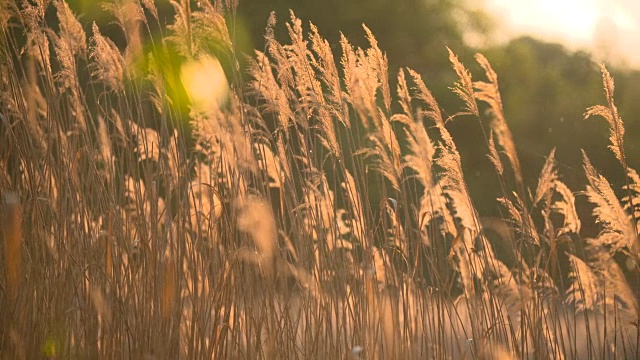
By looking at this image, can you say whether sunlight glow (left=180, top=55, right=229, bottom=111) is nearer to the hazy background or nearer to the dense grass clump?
the dense grass clump

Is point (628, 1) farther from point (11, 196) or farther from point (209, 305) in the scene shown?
point (11, 196)

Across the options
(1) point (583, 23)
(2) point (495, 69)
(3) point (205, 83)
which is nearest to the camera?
(3) point (205, 83)

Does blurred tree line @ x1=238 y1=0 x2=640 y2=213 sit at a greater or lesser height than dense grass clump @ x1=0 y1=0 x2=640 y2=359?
greater

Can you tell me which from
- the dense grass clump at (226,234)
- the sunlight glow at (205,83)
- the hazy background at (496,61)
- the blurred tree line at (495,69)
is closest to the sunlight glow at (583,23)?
the hazy background at (496,61)

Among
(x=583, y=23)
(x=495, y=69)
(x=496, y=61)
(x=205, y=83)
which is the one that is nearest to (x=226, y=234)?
(x=205, y=83)

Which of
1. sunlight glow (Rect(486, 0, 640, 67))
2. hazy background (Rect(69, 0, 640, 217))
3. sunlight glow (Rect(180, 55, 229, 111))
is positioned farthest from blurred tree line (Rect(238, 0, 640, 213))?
Result: sunlight glow (Rect(180, 55, 229, 111))

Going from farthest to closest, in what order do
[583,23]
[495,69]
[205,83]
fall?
1. [495,69]
2. [583,23]
3. [205,83]

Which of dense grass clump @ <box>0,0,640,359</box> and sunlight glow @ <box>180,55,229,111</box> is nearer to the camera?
dense grass clump @ <box>0,0,640,359</box>

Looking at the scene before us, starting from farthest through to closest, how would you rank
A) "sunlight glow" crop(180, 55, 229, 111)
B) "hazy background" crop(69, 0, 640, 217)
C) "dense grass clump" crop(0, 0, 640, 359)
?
"hazy background" crop(69, 0, 640, 217) → "sunlight glow" crop(180, 55, 229, 111) → "dense grass clump" crop(0, 0, 640, 359)

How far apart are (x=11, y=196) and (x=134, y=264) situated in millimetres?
491

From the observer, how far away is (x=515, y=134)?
10.9 meters

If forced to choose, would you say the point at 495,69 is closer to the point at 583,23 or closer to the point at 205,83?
the point at 583,23

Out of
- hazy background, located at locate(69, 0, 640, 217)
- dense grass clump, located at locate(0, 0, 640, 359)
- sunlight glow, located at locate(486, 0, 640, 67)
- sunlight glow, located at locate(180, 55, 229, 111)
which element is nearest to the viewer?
dense grass clump, located at locate(0, 0, 640, 359)

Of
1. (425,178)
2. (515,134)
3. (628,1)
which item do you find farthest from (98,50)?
(515,134)
